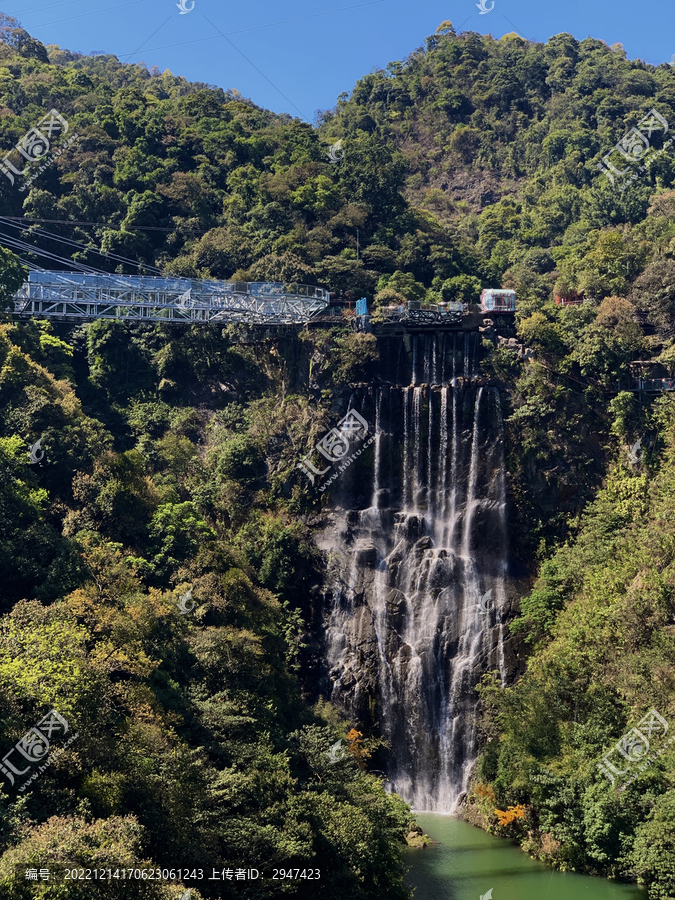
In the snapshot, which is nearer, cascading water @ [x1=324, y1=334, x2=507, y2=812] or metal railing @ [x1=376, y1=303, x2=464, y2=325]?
cascading water @ [x1=324, y1=334, x2=507, y2=812]

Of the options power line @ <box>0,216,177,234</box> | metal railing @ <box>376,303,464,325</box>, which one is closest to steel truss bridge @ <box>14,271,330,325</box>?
metal railing @ <box>376,303,464,325</box>

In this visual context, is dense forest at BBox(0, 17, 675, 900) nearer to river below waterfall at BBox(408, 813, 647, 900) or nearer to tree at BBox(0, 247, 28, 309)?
tree at BBox(0, 247, 28, 309)

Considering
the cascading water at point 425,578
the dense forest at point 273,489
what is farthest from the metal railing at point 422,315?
the dense forest at point 273,489

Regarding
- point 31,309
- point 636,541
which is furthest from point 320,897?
point 31,309

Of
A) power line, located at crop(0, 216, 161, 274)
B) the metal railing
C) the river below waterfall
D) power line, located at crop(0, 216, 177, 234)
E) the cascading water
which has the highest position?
power line, located at crop(0, 216, 177, 234)

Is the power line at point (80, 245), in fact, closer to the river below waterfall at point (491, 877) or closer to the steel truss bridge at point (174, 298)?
the steel truss bridge at point (174, 298)

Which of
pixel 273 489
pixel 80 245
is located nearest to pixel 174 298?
pixel 273 489

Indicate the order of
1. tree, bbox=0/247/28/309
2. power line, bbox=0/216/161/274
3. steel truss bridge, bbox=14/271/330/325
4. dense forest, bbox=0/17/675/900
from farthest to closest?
power line, bbox=0/216/161/274, steel truss bridge, bbox=14/271/330/325, tree, bbox=0/247/28/309, dense forest, bbox=0/17/675/900

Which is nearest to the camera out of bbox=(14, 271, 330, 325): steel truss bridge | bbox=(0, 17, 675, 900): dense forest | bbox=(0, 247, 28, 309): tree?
bbox=(0, 17, 675, 900): dense forest
